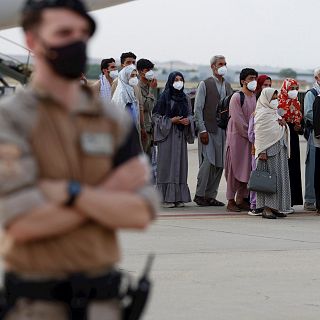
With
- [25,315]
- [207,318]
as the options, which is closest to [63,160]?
[25,315]

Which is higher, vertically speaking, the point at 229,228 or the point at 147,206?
the point at 147,206

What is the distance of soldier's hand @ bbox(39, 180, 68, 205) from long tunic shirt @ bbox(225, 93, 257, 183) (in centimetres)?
1013

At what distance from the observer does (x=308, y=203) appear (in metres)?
13.9

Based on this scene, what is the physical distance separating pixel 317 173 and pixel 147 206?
10.4m

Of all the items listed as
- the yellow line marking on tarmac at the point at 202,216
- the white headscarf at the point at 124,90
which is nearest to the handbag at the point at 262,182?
the yellow line marking on tarmac at the point at 202,216

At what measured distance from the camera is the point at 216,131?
13945 mm

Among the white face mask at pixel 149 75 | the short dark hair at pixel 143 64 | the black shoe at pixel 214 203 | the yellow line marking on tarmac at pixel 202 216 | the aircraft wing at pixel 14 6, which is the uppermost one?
the aircraft wing at pixel 14 6

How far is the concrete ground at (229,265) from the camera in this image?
22.7 feet

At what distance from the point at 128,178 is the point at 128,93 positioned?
9.31 m

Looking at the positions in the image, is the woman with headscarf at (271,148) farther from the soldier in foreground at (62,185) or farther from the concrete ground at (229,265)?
the soldier in foreground at (62,185)

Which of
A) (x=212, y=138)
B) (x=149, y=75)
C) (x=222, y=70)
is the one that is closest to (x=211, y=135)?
(x=212, y=138)

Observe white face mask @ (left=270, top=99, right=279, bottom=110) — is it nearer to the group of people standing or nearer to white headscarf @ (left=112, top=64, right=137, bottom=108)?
the group of people standing

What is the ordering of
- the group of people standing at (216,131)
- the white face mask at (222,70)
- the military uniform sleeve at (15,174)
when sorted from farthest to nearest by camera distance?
the white face mask at (222,70) → the group of people standing at (216,131) → the military uniform sleeve at (15,174)

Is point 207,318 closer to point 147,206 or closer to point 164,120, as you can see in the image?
point 147,206
